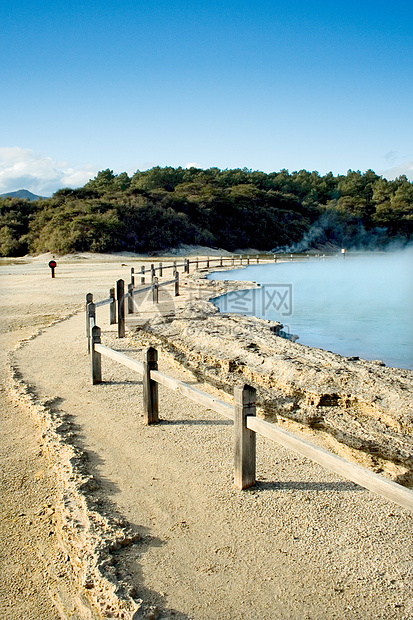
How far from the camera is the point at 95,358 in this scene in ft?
23.4

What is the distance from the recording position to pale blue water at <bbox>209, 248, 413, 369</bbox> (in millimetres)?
11867

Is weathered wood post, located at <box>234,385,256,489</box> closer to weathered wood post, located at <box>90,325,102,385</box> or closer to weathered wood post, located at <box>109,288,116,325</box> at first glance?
weathered wood post, located at <box>90,325,102,385</box>

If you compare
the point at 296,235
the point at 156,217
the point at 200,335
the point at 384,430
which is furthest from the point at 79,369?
the point at 296,235

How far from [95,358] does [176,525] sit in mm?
3779

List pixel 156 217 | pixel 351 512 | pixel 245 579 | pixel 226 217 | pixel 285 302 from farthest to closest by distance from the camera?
pixel 226 217, pixel 156 217, pixel 285 302, pixel 351 512, pixel 245 579

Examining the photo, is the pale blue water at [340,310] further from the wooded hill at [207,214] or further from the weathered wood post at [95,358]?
the wooded hill at [207,214]

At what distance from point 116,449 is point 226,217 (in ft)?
183

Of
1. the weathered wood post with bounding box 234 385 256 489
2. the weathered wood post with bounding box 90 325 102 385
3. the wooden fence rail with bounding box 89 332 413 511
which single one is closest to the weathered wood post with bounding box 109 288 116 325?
the weathered wood post with bounding box 90 325 102 385

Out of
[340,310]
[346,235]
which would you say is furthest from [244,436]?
[346,235]

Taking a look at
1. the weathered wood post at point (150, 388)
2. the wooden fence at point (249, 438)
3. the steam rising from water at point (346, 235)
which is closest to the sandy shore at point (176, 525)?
the weathered wood post at point (150, 388)

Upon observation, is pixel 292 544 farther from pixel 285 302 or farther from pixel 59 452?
pixel 285 302

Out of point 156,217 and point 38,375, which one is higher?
point 156,217

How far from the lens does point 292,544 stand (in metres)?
3.44

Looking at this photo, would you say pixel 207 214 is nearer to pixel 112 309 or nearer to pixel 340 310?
pixel 340 310
